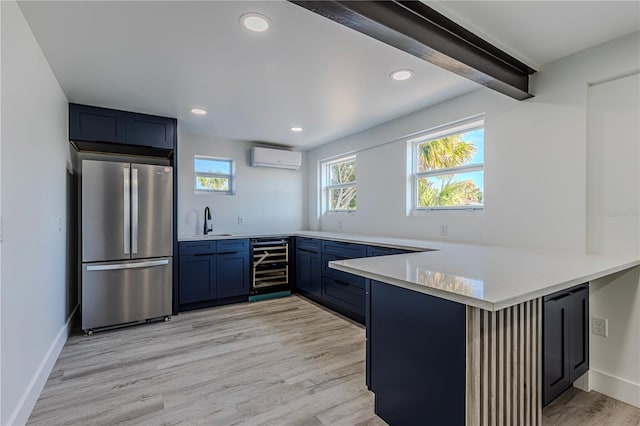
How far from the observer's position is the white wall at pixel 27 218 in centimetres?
165

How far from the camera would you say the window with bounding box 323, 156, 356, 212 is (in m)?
4.84

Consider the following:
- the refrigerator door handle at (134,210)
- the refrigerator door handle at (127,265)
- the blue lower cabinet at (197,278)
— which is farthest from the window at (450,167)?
the refrigerator door handle at (134,210)

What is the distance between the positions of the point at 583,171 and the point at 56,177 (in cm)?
421

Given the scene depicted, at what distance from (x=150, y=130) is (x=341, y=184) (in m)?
2.72

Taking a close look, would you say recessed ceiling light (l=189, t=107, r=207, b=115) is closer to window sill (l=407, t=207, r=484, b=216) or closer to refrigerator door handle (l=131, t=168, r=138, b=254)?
refrigerator door handle (l=131, t=168, r=138, b=254)

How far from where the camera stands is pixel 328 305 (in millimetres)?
4004

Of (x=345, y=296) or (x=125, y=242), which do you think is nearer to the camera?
(x=125, y=242)

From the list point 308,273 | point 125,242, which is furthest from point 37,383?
point 308,273

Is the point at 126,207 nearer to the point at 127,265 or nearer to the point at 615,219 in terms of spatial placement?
the point at 127,265

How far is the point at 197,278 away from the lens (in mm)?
3957

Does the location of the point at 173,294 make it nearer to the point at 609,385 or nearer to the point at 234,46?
the point at 234,46

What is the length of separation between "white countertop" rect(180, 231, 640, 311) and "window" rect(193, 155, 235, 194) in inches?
138

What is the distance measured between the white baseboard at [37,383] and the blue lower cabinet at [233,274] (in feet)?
5.37

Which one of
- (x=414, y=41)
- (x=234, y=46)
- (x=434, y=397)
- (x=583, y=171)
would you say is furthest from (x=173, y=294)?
(x=583, y=171)
